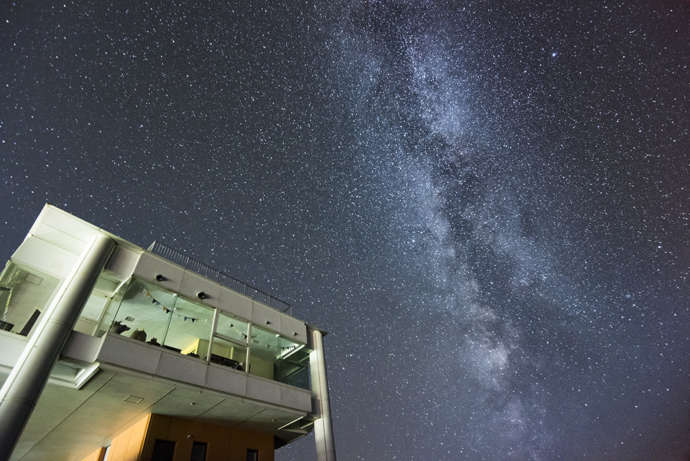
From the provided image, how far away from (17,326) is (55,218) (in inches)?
251

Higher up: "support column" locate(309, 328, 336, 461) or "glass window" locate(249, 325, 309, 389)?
"glass window" locate(249, 325, 309, 389)

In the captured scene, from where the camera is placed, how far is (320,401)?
17859mm

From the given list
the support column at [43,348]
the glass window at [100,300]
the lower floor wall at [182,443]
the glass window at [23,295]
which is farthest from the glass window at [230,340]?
the glass window at [23,295]

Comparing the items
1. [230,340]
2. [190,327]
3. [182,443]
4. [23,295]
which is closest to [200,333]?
[190,327]

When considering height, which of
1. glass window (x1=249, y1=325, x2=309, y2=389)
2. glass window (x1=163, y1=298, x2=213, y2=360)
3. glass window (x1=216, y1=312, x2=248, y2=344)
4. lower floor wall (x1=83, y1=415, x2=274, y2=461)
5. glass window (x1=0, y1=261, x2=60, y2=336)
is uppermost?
glass window (x1=0, y1=261, x2=60, y2=336)

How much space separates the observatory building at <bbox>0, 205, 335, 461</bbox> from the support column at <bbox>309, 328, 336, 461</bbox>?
0.05 meters

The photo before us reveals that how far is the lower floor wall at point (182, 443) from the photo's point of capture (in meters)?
14.1

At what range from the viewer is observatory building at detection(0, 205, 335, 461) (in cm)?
1149

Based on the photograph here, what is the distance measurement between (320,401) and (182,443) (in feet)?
20.8

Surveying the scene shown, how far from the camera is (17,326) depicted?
15.6 metres

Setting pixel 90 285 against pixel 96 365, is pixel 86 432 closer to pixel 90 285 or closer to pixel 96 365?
pixel 96 365

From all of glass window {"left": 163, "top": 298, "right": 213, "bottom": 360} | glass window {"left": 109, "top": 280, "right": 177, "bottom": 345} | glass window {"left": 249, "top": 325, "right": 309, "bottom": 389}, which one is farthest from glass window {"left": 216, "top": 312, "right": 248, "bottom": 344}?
glass window {"left": 109, "top": 280, "right": 177, "bottom": 345}

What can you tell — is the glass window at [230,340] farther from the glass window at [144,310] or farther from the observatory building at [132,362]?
the glass window at [144,310]

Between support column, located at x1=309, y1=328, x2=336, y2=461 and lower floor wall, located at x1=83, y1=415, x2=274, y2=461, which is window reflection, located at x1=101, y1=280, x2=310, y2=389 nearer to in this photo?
support column, located at x1=309, y1=328, x2=336, y2=461
